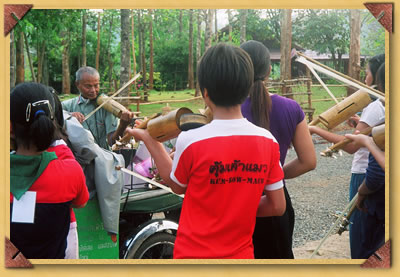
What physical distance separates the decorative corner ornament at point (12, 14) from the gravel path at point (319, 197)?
266 cm

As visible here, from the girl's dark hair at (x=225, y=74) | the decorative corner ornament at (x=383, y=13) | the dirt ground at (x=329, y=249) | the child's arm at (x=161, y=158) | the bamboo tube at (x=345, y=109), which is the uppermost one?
the decorative corner ornament at (x=383, y=13)

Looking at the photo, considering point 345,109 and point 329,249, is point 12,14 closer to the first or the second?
point 345,109

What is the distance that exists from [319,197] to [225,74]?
4829 millimetres

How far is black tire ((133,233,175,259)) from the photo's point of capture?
2.53 m

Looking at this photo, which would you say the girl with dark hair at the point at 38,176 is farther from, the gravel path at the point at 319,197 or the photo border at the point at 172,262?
the gravel path at the point at 319,197

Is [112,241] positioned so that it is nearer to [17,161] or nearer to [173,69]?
[17,161]

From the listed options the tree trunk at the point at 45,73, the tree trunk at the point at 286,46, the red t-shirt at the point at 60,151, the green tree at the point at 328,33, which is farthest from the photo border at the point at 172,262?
the green tree at the point at 328,33

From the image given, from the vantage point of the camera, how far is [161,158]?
1.66 meters

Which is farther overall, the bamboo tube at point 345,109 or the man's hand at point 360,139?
the bamboo tube at point 345,109

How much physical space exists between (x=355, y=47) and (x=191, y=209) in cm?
1082

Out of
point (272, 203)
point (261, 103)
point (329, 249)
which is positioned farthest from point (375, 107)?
point (329, 249)

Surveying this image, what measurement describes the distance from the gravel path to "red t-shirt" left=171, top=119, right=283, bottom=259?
2.34 meters

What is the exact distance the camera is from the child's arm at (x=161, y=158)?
1.57m

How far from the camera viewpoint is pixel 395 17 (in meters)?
2.10
